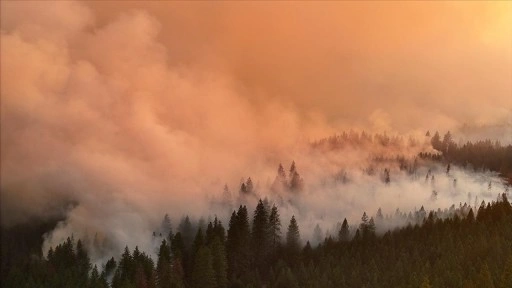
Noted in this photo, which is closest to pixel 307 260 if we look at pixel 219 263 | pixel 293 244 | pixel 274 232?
pixel 293 244

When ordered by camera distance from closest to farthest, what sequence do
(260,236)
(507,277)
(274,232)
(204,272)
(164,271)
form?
(507,277) → (204,272) → (164,271) → (260,236) → (274,232)

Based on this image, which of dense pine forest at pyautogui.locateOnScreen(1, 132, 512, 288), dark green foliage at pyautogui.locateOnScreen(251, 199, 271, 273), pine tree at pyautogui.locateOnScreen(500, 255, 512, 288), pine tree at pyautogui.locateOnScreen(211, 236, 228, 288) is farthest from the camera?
dark green foliage at pyautogui.locateOnScreen(251, 199, 271, 273)

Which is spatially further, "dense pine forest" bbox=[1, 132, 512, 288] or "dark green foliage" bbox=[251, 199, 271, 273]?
"dark green foliage" bbox=[251, 199, 271, 273]

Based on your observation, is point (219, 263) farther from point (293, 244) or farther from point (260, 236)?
point (293, 244)

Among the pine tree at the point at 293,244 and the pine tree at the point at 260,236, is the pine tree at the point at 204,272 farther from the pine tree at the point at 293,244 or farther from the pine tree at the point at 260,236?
the pine tree at the point at 293,244

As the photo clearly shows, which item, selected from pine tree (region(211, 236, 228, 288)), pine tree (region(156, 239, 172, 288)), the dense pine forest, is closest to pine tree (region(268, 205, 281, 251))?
the dense pine forest

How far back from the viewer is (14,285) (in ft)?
506

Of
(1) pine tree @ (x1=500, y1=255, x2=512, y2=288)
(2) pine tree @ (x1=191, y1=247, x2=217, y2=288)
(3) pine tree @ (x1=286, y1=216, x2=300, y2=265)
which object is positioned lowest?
(1) pine tree @ (x1=500, y1=255, x2=512, y2=288)

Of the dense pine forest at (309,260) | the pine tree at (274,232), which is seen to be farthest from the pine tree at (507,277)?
the pine tree at (274,232)

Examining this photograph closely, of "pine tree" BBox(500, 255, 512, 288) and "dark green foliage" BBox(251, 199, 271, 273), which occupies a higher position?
"dark green foliage" BBox(251, 199, 271, 273)

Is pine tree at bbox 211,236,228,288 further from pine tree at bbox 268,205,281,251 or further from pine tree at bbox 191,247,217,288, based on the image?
pine tree at bbox 268,205,281,251

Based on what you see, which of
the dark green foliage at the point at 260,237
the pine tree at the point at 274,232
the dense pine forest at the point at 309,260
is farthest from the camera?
the pine tree at the point at 274,232

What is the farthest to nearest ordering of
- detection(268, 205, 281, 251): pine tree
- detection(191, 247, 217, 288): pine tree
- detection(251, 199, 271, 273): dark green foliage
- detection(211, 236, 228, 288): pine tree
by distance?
detection(268, 205, 281, 251): pine tree → detection(251, 199, 271, 273): dark green foliage → detection(211, 236, 228, 288): pine tree → detection(191, 247, 217, 288): pine tree

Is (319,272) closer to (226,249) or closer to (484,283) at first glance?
(226,249)
